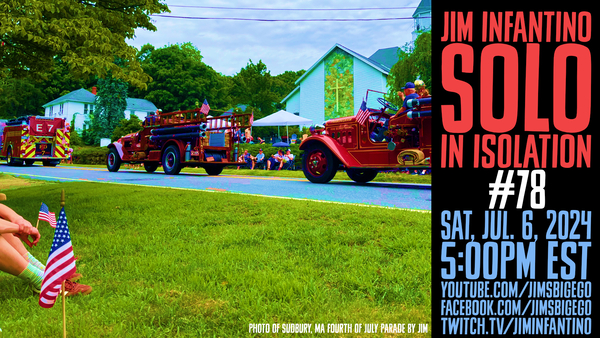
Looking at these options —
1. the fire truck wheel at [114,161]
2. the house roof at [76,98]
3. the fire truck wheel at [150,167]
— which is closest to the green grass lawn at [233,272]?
the fire truck wheel at [150,167]

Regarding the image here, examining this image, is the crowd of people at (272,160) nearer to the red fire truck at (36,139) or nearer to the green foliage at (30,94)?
the red fire truck at (36,139)

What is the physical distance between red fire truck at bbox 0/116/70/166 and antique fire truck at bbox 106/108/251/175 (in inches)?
450

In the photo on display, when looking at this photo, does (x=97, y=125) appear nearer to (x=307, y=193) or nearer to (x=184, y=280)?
(x=307, y=193)

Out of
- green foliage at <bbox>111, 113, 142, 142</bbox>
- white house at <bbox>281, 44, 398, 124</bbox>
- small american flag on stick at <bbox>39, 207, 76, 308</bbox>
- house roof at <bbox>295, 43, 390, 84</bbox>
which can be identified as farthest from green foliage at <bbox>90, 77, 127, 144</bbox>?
small american flag on stick at <bbox>39, 207, 76, 308</bbox>

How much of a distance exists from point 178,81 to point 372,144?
161ft

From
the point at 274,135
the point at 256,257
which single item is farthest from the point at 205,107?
the point at 274,135

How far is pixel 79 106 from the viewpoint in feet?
189

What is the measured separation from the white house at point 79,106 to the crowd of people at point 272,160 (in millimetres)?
40019

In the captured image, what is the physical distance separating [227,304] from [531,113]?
6.82 ft

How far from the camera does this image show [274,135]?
145 ft

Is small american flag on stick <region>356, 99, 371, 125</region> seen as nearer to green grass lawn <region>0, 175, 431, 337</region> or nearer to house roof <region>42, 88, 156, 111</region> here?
green grass lawn <region>0, 175, 431, 337</region>

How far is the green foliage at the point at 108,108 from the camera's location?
4919cm

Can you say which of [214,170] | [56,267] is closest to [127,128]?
[214,170]

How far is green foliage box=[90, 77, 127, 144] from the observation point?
49188mm
